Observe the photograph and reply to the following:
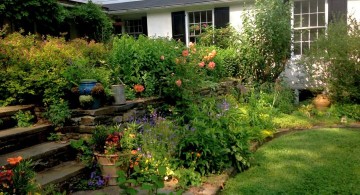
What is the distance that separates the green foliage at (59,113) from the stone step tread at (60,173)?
0.63m

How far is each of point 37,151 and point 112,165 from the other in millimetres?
920

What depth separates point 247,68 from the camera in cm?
892

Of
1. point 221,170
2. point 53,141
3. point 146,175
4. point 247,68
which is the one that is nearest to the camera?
point 146,175

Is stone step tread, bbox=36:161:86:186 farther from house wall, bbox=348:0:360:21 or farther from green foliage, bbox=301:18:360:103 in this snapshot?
house wall, bbox=348:0:360:21

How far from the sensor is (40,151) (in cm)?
398

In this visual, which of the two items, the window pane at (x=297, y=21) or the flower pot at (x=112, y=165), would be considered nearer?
the flower pot at (x=112, y=165)

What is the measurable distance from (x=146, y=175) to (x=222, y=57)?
506 centimetres

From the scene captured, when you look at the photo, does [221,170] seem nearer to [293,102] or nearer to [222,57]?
[222,57]

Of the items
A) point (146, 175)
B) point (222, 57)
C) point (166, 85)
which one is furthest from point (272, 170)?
point (222, 57)

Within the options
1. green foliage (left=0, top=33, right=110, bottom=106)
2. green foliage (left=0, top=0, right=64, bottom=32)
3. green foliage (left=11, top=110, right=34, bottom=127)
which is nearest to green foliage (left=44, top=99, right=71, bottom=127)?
green foliage (left=0, top=33, right=110, bottom=106)

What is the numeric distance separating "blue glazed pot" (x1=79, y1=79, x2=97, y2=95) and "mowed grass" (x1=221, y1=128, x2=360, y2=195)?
84.7 inches

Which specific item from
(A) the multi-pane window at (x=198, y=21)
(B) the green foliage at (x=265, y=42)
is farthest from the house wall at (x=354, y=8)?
(A) the multi-pane window at (x=198, y=21)

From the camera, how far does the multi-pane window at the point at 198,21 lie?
11.3 metres

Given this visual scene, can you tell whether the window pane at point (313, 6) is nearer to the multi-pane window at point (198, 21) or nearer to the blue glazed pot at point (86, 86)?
the multi-pane window at point (198, 21)
